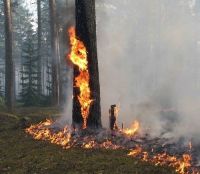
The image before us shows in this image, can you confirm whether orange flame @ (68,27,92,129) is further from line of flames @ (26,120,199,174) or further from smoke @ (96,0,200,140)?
smoke @ (96,0,200,140)

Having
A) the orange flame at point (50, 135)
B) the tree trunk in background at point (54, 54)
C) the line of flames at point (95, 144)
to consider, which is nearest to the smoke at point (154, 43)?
the tree trunk in background at point (54, 54)

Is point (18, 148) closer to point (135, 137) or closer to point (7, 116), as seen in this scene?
point (135, 137)

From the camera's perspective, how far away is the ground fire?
1098 centimetres

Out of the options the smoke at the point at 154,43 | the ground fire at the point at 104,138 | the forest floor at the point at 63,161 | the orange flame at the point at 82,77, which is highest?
the smoke at the point at 154,43

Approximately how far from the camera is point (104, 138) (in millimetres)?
13586

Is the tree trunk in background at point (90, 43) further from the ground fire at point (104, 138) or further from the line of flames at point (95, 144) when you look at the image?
the line of flames at point (95, 144)

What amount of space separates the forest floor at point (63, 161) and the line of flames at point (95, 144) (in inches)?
12.7

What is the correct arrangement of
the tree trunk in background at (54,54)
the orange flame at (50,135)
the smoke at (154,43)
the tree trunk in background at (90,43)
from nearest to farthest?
the orange flame at (50,135), the tree trunk in background at (90,43), the tree trunk in background at (54,54), the smoke at (154,43)

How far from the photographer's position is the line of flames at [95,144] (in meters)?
10.2

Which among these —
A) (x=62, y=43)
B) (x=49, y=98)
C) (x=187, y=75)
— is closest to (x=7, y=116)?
(x=49, y=98)

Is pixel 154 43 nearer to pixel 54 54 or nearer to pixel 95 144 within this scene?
pixel 54 54

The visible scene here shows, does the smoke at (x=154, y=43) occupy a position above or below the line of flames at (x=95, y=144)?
above

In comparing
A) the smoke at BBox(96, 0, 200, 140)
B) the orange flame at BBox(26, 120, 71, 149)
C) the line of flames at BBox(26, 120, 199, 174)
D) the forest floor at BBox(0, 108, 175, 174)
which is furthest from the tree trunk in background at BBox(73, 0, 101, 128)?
the smoke at BBox(96, 0, 200, 140)

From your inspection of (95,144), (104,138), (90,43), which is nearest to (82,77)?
(90,43)
